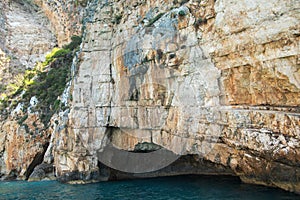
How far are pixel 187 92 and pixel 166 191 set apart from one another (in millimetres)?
6149

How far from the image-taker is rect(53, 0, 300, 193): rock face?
12727mm

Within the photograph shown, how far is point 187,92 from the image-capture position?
1758 centimetres

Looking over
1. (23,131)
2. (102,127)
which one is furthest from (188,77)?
(23,131)

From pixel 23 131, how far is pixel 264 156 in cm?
2618

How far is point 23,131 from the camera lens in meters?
31.8

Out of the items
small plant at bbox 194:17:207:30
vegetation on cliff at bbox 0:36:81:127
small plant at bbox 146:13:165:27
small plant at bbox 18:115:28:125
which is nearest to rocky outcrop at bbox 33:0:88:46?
vegetation on cliff at bbox 0:36:81:127

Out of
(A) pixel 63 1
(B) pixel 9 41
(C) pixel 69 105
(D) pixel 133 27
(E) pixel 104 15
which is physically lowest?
(C) pixel 69 105

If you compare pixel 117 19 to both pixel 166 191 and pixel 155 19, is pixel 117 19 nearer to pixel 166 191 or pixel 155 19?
pixel 155 19

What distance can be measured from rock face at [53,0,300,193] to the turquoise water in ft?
3.15

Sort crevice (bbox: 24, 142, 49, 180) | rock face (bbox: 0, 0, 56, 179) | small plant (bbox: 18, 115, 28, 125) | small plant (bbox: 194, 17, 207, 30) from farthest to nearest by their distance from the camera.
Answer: small plant (bbox: 18, 115, 28, 125)
rock face (bbox: 0, 0, 56, 179)
crevice (bbox: 24, 142, 49, 180)
small plant (bbox: 194, 17, 207, 30)

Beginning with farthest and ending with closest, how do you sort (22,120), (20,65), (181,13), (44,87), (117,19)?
(20,65) < (44,87) < (22,120) < (117,19) < (181,13)

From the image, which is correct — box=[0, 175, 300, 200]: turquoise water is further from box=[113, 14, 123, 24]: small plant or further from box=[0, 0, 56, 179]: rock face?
box=[113, 14, 123, 24]: small plant

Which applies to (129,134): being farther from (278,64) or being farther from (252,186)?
(278,64)

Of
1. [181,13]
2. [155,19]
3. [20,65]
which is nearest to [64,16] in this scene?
[20,65]
